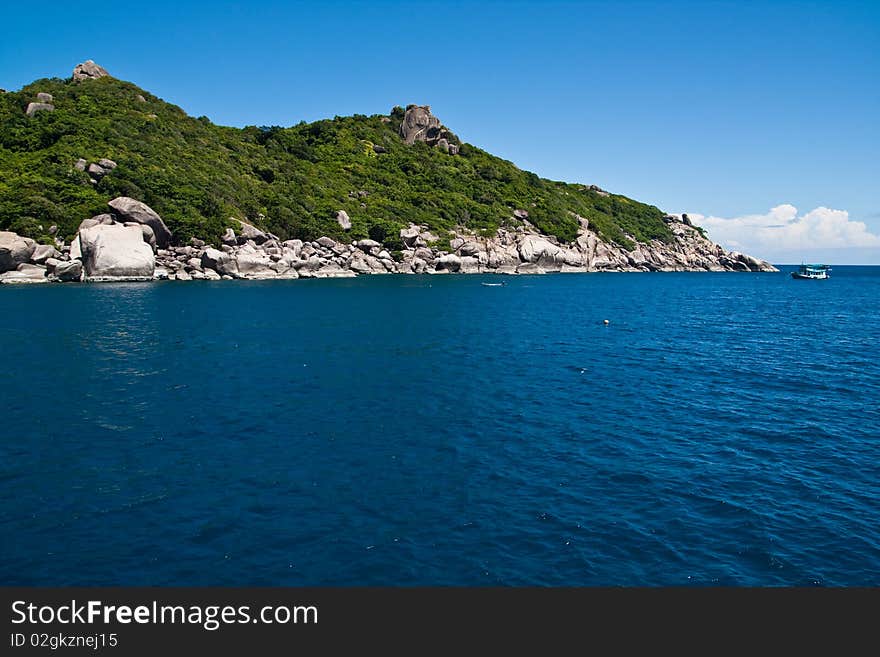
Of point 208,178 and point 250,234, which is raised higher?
point 208,178

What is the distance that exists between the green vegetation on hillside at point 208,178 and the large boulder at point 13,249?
11.5 feet

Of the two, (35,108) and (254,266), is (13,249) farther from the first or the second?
(35,108)

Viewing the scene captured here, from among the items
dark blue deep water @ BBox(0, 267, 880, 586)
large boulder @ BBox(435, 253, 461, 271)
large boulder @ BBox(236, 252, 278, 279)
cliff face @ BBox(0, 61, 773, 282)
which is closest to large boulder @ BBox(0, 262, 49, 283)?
cliff face @ BBox(0, 61, 773, 282)

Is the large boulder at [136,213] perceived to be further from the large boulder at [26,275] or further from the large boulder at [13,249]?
the large boulder at [26,275]

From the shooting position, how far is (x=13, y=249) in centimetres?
9269

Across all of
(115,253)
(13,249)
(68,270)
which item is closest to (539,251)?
(115,253)

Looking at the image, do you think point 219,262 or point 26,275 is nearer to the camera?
point 26,275

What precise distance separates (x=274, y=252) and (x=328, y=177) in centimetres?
5495

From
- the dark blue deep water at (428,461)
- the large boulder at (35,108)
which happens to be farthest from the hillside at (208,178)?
the dark blue deep water at (428,461)

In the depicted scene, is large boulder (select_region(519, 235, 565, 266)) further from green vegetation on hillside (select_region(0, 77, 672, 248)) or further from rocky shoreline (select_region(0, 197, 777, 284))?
green vegetation on hillside (select_region(0, 77, 672, 248))

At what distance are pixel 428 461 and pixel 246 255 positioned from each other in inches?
4220

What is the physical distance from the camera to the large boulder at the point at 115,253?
96.9 m

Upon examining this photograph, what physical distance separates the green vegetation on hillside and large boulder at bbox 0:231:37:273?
3.49 metres

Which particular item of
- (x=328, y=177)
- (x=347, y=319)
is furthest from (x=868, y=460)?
(x=328, y=177)
